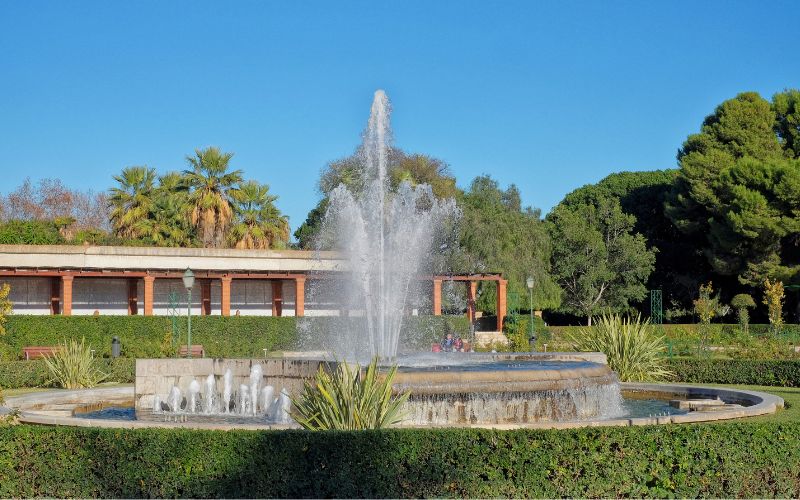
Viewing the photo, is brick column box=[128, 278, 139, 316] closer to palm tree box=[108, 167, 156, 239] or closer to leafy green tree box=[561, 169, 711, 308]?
palm tree box=[108, 167, 156, 239]

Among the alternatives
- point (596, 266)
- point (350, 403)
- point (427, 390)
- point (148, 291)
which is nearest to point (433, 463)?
point (350, 403)

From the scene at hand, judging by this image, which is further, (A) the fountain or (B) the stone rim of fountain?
(A) the fountain

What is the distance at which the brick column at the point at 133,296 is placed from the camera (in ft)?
124

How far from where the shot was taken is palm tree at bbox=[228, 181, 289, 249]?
1681 inches

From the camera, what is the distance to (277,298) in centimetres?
3994

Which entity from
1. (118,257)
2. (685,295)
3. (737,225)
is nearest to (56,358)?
(118,257)

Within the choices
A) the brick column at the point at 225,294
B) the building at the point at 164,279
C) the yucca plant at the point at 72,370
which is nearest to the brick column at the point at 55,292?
the building at the point at 164,279

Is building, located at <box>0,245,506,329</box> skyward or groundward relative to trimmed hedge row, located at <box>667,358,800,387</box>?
skyward

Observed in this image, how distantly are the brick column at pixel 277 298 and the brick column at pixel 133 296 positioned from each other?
5.92 metres

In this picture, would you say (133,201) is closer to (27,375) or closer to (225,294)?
(225,294)

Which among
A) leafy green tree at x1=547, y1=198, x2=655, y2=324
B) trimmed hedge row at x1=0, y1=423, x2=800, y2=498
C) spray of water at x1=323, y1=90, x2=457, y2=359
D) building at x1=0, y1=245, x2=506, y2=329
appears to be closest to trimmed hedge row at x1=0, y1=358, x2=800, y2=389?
spray of water at x1=323, y1=90, x2=457, y2=359

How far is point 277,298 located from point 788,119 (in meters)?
27.1

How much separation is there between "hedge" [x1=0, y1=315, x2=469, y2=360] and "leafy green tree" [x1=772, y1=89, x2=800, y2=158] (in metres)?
22.8

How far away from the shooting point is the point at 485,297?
42.3 m
